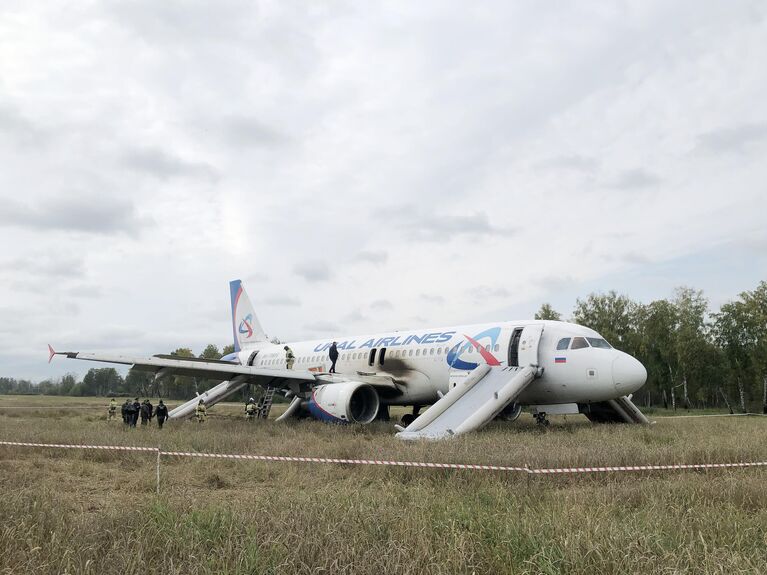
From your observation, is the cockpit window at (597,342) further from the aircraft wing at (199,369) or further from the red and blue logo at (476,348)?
the aircraft wing at (199,369)

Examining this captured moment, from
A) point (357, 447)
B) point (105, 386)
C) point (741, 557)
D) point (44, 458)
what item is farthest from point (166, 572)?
point (105, 386)

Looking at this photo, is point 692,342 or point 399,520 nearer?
point 399,520

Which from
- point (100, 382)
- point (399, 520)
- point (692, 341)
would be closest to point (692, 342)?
point (692, 341)

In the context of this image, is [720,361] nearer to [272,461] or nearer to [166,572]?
[272,461]

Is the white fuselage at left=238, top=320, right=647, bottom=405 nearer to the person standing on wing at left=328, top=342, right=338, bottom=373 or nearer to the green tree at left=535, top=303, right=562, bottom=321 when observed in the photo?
the person standing on wing at left=328, top=342, right=338, bottom=373

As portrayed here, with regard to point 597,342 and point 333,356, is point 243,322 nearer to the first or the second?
point 333,356

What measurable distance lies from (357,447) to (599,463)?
4284mm

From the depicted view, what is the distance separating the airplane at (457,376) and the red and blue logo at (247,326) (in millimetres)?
6796

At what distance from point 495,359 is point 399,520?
11.9 metres

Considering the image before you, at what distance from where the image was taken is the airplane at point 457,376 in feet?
49.5

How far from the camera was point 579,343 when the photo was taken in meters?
15.8

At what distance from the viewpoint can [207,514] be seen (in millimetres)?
5340

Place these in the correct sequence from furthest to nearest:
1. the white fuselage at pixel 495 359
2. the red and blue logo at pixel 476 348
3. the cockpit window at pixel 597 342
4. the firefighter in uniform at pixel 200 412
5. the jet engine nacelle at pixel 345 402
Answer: the firefighter in uniform at pixel 200 412 < the jet engine nacelle at pixel 345 402 < the red and blue logo at pixel 476 348 < the cockpit window at pixel 597 342 < the white fuselage at pixel 495 359

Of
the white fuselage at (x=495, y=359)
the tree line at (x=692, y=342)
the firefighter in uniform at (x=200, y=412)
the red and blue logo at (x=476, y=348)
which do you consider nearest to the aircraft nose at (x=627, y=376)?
the white fuselage at (x=495, y=359)
